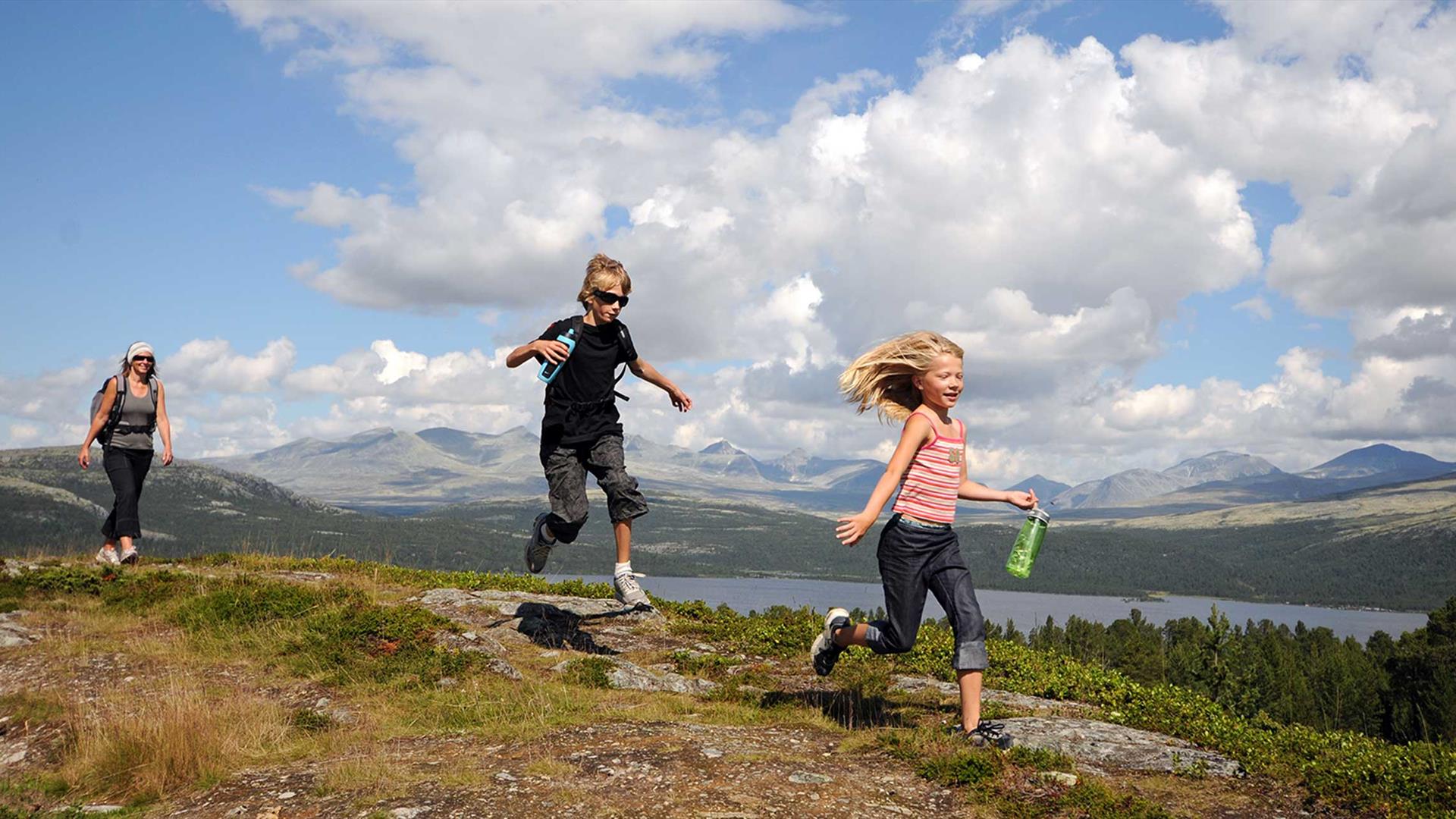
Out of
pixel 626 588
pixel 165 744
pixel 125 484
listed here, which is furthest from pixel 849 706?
pixel 125 484

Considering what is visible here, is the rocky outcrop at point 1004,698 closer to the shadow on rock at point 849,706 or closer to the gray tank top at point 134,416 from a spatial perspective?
the shadow on rock at point 849,706

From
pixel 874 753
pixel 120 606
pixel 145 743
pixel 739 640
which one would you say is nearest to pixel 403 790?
pixel 145 743

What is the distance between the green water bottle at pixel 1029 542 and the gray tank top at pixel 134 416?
44.3ft

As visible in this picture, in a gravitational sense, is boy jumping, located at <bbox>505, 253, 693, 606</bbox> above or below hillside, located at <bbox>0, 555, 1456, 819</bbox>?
above

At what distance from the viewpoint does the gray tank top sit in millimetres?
14078

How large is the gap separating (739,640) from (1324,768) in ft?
21.9

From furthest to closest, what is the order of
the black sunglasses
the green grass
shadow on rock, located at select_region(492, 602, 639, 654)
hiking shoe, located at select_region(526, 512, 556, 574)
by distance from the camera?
shadow on rock, located at select_region(492, 602, 639, 654)
hiking shoe, located at select_region(526, 512, 556, 574)
the black sunglasses
the green grass

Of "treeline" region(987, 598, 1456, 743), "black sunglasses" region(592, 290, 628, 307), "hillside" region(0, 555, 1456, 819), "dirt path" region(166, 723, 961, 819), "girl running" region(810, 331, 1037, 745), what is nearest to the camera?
"dirt path" region(166, 723, 961, 819)

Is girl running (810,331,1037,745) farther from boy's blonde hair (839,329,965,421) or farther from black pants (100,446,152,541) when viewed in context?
black pants (100,446,152,541)

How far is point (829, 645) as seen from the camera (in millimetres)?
8758

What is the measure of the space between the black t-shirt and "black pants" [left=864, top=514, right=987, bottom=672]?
403 centimetres

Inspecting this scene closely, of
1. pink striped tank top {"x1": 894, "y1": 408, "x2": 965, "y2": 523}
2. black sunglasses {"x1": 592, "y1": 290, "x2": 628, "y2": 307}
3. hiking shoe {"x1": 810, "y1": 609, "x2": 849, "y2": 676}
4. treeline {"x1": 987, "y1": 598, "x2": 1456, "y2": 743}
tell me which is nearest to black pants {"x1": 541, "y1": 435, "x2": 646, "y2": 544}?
black sunglasses {"x1": 592, "y1": 290, "x2": 628, "y2": 307}

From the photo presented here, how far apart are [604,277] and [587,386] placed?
1264 millimetres

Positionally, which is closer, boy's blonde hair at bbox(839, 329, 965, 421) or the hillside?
the hillside
